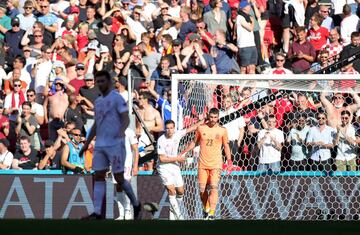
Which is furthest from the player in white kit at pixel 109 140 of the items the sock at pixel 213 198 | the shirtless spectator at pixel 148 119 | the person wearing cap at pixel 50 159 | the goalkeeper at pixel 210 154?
the shirtless spectator at pixel 148 119

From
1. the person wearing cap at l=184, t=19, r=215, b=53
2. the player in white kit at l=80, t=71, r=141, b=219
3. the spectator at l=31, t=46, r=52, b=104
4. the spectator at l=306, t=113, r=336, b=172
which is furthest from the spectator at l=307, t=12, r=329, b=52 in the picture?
the player in white kit at l=80, t=71, r=141, b=219

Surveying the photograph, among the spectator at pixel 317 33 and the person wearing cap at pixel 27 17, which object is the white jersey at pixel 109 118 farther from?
the person wearing cap at pixel 27 17

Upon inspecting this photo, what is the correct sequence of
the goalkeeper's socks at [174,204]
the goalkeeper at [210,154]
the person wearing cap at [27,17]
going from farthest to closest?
the person wearing cap at [27,17] → the goalkeeper's socks at [174,204] → the goalkeeper at [210,154]

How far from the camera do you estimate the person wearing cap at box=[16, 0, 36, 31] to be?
23.9 m

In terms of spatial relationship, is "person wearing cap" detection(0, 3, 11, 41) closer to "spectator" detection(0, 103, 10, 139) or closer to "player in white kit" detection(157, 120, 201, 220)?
"spectator" detection(0, 103, 10, 139)

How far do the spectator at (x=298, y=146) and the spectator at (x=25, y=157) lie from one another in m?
4.25

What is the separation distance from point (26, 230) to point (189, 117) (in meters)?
10.0

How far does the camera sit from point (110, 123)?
49.0ft

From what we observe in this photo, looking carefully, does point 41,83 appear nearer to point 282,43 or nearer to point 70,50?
point 70,50

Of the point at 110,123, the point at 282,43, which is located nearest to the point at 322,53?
the point at 282,43

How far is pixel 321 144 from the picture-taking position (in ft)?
62.9

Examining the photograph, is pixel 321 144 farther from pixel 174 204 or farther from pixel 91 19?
pixel 91 19

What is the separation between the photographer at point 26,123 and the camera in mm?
21328

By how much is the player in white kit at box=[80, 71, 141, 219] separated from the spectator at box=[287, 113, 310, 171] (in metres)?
4.85
